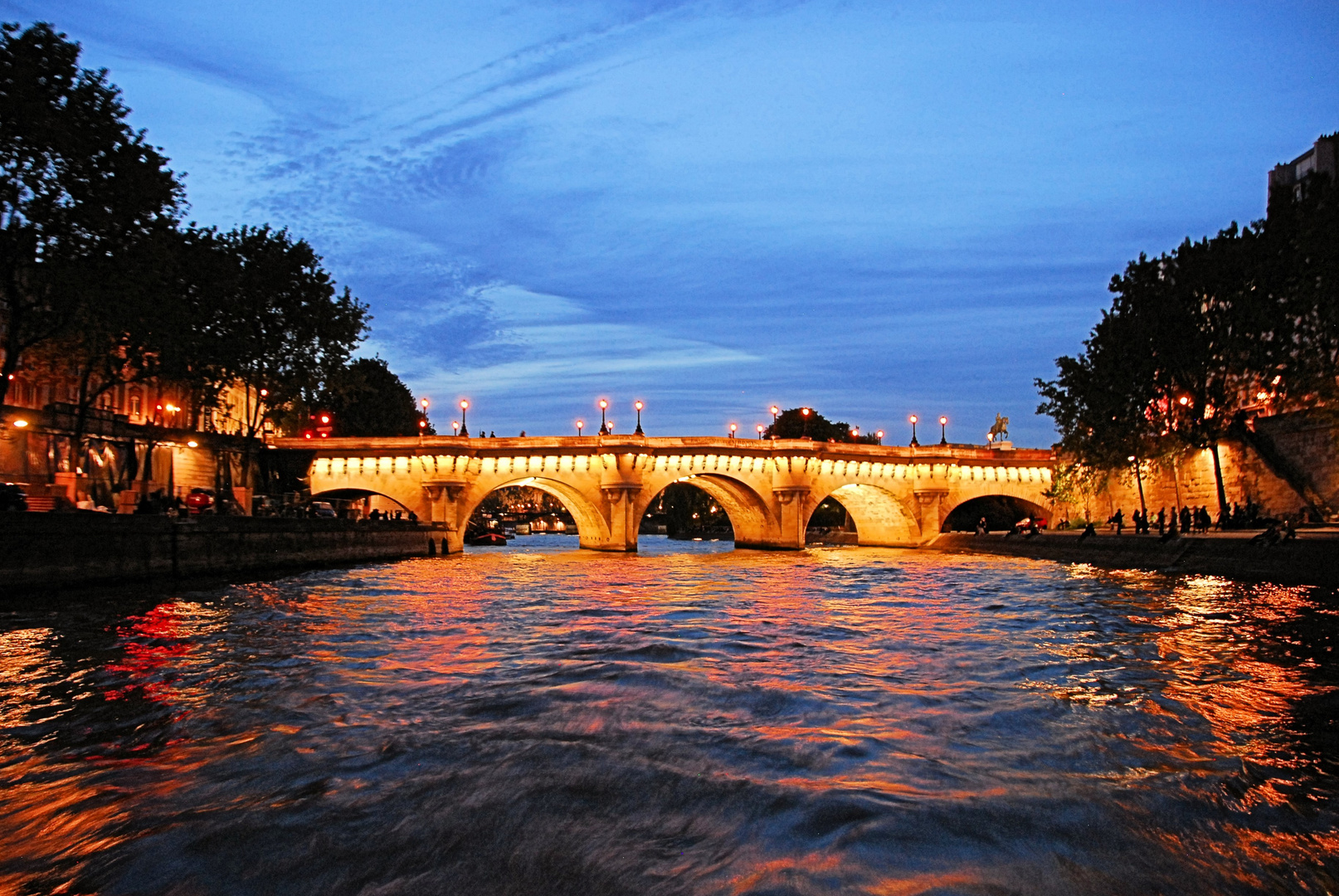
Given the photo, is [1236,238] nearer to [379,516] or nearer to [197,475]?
[379,516]

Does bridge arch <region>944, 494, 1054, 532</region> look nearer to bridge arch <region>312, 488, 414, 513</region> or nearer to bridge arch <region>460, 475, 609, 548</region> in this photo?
bridge arch <region>460, 475, 609, 548</region>

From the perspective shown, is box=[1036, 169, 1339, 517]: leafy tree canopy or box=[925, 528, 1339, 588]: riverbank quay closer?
box=[925, 528, 1339, 588]: riverbank quay

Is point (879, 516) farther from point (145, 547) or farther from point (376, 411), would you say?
point (145, 547)

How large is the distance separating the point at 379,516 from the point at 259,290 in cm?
1368

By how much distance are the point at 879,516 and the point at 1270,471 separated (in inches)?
1109

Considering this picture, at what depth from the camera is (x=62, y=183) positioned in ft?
76.6

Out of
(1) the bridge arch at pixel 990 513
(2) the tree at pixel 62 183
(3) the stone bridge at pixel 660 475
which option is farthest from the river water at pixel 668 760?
(1) the bridge arch at pixel 990 513

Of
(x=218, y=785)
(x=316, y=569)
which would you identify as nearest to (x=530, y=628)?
(x=218, y=785)

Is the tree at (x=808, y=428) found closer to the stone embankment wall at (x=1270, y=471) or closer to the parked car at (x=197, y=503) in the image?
the stone embankment wall at (x=1270, y=471)

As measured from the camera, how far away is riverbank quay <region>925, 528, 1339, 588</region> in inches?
834

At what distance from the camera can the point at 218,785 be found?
19.9 feet

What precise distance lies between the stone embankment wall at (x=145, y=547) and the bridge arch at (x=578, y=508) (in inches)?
587

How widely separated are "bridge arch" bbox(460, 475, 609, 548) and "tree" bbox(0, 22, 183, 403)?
26.3 meters

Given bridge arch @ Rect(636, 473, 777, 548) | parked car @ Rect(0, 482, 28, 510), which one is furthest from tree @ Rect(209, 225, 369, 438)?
bridge arch @ Rect(636, 473, 777, 548)
